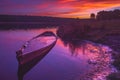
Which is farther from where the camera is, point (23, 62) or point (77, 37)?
point (77, 37)

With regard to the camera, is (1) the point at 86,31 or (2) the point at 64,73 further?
(1) the point at 86,31

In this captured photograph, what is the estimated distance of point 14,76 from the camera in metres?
23.4

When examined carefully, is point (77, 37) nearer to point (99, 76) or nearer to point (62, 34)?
point (62, 34)

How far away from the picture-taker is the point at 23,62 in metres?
23.2

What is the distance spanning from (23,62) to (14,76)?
1.48 m

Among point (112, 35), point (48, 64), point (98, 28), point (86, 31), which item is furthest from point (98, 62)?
point (98, 28)

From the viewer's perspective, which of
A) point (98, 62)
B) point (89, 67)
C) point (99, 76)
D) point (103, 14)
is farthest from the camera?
point (103, 14)

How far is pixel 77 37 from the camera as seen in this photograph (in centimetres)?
5666

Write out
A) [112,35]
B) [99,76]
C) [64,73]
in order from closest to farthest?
[99,76]
[64,73]
[112,35]

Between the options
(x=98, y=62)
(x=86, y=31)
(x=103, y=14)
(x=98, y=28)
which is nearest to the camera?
(x=98, y=62)

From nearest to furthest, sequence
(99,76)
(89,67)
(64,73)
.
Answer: (99,76) → (64,73) → (89,67)

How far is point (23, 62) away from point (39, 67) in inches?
180

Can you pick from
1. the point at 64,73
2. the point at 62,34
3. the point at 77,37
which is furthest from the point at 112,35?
the point at 64,73

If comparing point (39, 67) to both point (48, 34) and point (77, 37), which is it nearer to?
point (77, 37)
